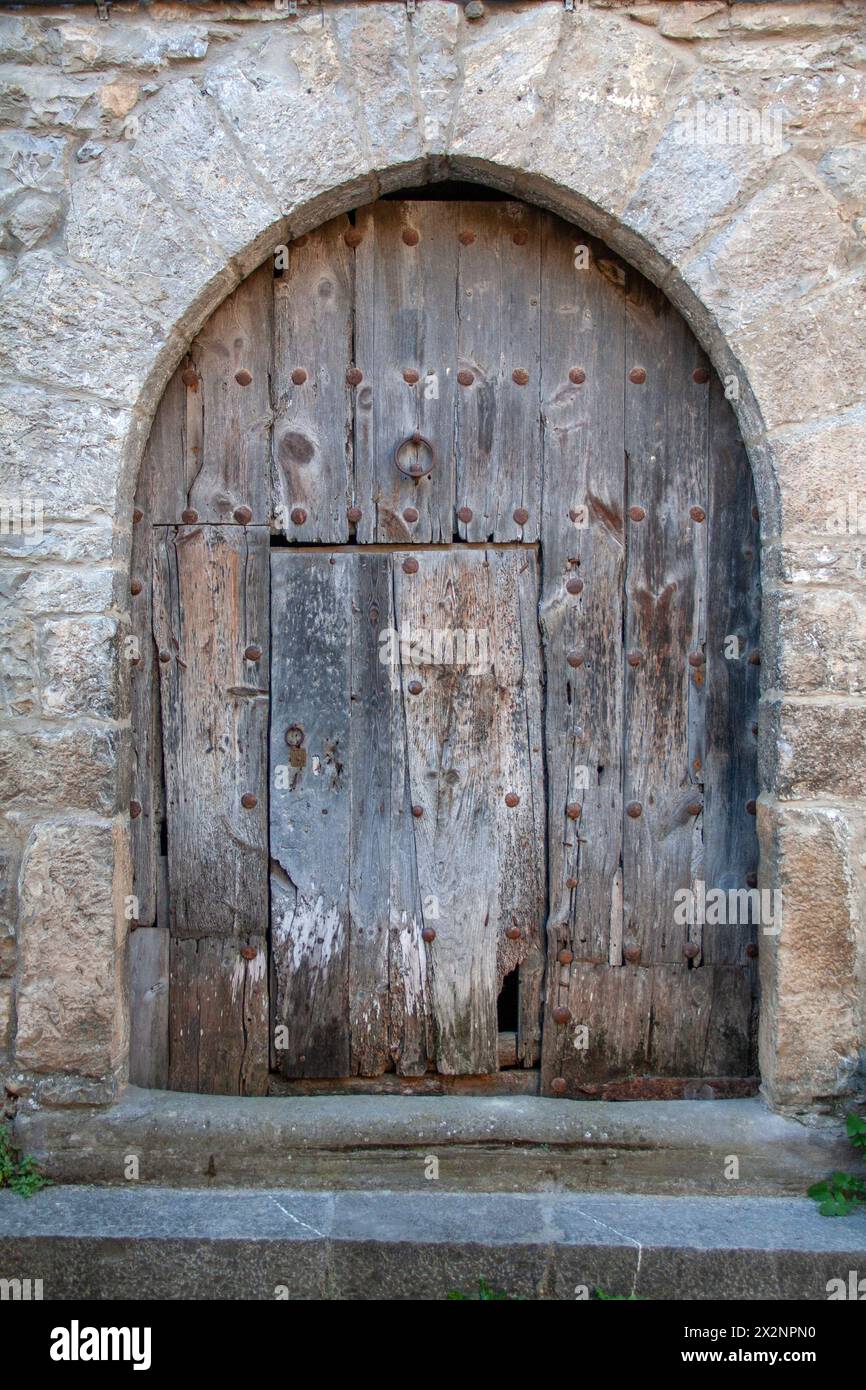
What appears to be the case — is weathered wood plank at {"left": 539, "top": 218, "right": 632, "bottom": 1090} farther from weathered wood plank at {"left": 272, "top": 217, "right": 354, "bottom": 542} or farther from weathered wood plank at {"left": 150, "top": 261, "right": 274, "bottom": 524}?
weathered wood plank at {"left": 150, "top": 261, "right": 274, "bottom": 524}

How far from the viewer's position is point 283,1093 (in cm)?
286

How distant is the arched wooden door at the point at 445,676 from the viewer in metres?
2.80

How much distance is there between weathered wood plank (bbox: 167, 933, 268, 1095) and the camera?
9.34ft

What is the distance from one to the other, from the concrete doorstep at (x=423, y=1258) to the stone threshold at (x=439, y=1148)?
146 mm

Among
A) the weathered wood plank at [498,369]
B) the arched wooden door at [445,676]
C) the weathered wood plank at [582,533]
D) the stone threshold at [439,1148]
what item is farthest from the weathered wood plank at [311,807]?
the weathered wood plank at [582,533]

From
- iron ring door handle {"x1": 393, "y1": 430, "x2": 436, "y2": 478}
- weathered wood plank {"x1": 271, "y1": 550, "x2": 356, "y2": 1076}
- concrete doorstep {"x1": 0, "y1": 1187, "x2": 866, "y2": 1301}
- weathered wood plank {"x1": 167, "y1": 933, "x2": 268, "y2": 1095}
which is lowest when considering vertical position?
concrete doorstep {"x1": 0, "y1": 1187, "x2": 866, "y2": 1301}

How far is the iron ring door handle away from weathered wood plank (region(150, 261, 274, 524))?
0.35 m

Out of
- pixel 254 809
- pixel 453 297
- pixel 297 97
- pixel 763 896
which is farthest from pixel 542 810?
pixel 297 97

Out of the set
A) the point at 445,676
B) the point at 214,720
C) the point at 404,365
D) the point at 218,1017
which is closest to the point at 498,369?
the point at 404,365

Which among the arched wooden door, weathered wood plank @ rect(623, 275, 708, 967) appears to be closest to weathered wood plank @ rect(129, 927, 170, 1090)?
the arched wooden door

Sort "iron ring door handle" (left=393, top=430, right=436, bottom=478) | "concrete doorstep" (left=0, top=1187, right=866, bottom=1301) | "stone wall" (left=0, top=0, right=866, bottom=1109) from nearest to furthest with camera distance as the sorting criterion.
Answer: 1. "concrete doorstep" (left=0, top=1187, right=866, bottom=1301)
2. "stone wall" (left=0, top=0, right=866, bottom=1109)
3. "iron ring door handle" (left=393, top=430, right=436, bottom=478)

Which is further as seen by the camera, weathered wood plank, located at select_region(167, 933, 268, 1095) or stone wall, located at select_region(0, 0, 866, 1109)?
weathered wood plank, located at select_region(167, 933, 268, 1095)

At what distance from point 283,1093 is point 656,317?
7.71ft

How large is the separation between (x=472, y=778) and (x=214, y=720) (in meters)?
0.72
